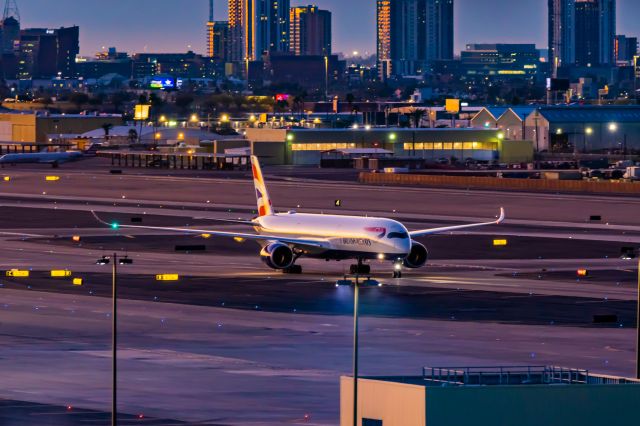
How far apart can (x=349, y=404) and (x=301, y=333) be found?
2879 centimetres

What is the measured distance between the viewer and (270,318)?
78688 millimetres

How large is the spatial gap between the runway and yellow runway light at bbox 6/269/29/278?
1.86ft

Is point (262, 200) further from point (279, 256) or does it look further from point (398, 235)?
point (398, 235)

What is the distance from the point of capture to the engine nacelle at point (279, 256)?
315ft

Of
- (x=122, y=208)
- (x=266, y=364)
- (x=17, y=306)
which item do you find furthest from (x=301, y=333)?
(x=122, y=208)

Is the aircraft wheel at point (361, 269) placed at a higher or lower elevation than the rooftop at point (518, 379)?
lower

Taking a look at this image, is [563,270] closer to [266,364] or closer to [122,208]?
[266,364]

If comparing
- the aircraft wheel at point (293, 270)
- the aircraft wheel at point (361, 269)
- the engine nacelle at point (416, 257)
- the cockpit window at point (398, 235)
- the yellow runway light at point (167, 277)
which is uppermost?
the cockpit window at point (398, 235)

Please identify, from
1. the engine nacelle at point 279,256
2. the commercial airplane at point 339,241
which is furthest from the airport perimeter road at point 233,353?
the commercial airplane at point 339,241

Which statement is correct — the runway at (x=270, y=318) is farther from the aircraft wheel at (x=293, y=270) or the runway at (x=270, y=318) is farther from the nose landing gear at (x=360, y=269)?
the aircraft wheel at (x=293, y=270)

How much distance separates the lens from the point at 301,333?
73.8 m

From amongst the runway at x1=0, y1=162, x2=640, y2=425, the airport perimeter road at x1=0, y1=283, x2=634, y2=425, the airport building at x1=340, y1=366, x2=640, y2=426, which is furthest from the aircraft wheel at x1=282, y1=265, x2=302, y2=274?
the airport building at x1=340, y1=366, x2=640, y2=426

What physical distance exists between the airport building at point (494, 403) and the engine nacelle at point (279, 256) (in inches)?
2016

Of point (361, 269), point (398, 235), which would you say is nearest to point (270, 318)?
point (398, 235)
